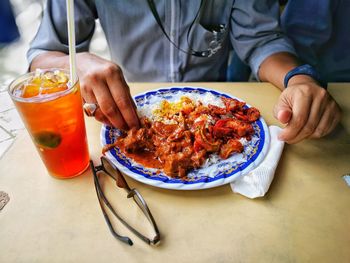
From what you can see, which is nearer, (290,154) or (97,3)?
(290,154)

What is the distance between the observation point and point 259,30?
1.16 m

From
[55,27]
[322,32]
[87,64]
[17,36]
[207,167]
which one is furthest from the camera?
[17,36]

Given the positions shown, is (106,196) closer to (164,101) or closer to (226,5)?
(164,101)

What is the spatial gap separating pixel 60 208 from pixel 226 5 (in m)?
0.99

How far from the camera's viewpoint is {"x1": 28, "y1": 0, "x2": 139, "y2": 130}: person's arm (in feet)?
2.45

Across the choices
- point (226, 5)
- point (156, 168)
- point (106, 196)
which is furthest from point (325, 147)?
point (226, 5)

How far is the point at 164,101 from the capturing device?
90 centimetres

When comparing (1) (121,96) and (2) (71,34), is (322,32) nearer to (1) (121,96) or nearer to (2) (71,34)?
(1) (121,96)

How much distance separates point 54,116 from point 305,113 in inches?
23.7

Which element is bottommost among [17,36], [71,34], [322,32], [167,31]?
[17,36]

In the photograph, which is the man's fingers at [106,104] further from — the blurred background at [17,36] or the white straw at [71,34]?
the blurred background at [17,36]

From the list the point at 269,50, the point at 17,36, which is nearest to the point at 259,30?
the point at 269,50

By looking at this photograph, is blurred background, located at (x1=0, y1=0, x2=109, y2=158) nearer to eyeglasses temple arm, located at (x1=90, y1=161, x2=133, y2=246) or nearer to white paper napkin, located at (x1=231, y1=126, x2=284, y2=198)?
eyeglasses temple arm, located at (x1=90, y1=161, x2=133, y2=246)

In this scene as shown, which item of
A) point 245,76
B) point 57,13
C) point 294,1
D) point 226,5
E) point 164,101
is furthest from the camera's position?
point 245,76
